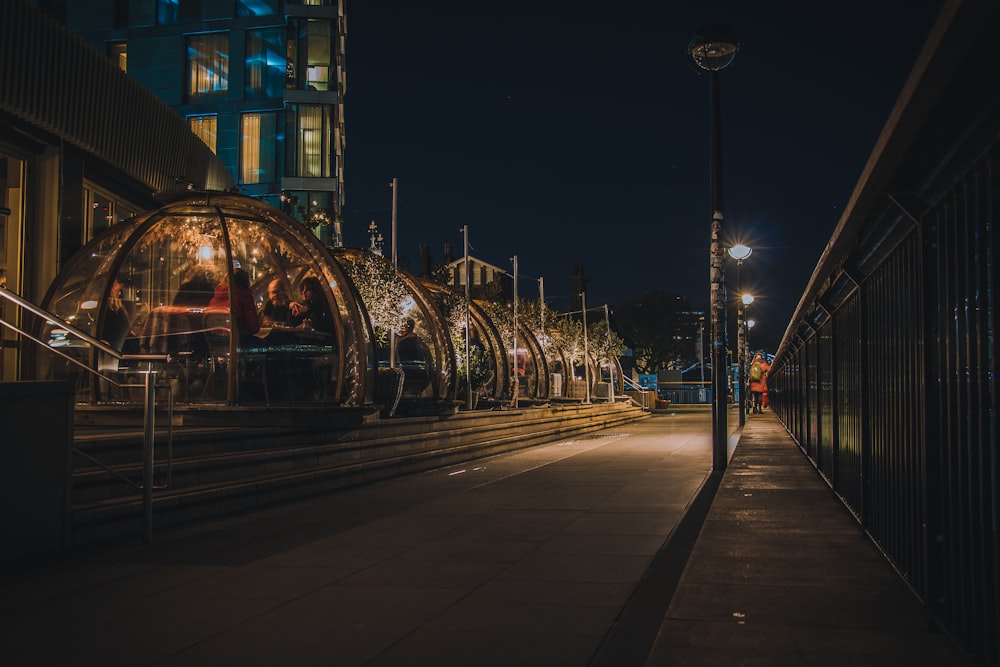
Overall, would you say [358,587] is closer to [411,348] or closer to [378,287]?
[378,287]

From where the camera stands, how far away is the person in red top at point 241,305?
15367 millimetres

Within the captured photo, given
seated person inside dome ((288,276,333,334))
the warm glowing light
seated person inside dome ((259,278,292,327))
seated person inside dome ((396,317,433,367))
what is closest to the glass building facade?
seated person inside dome ((396,317,433,367))

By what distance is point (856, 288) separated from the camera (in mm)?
7875

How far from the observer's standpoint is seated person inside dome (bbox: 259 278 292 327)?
15.7 meters

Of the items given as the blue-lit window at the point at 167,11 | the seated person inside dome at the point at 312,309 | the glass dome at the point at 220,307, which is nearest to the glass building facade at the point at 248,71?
the blue-lit window at the point at 167,11

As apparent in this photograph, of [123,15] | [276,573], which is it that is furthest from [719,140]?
[123,15]

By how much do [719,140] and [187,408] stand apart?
966 centimetres

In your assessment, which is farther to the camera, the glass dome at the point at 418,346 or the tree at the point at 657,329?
the tree at the point at 657,329

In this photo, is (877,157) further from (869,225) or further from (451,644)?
(451,644)

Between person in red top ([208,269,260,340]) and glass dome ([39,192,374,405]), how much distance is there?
0.06 feet

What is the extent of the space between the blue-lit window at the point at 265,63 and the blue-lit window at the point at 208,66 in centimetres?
100

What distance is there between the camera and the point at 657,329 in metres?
104

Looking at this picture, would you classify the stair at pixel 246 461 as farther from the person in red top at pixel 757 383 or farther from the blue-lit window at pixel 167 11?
the blue-lit window at pixel 167 11

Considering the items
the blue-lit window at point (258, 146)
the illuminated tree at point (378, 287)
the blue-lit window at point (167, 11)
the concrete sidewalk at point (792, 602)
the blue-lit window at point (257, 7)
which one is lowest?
the concrete sidewalk at point (792, 602)
